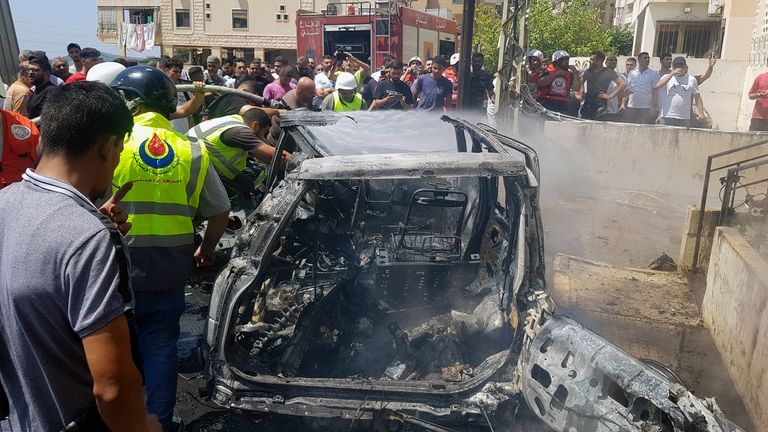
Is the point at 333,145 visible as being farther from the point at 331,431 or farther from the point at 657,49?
the point at 657,49

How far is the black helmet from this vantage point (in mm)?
3014

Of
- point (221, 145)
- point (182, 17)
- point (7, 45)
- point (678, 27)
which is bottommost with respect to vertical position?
point (221, 145)

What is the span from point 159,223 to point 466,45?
23.2 feet

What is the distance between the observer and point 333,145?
4398 mm

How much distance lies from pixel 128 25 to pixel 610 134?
38.6 metres

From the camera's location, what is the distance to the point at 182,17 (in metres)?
39.1

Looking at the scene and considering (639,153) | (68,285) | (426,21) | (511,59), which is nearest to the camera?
(68,285)

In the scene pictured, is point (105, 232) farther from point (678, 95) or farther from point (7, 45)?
point (678, 95)

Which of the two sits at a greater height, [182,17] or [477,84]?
[182,17]

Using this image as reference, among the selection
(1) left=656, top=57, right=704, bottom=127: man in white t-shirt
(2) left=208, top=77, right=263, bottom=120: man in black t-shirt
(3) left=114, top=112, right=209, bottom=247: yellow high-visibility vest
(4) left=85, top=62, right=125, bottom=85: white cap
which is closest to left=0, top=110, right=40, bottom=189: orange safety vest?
(4) left=85, top=62, right=125, bottom=85: white cap

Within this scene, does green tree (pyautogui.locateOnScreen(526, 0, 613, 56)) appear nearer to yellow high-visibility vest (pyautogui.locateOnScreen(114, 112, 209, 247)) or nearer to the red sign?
the red sign

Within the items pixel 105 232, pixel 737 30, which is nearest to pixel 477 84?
pixel 105 232

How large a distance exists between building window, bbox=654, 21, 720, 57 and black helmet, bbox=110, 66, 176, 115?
88.0 feet

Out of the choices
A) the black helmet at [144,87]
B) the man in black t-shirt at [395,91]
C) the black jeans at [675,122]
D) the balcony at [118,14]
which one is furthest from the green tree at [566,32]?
the balcony at [118,14]
